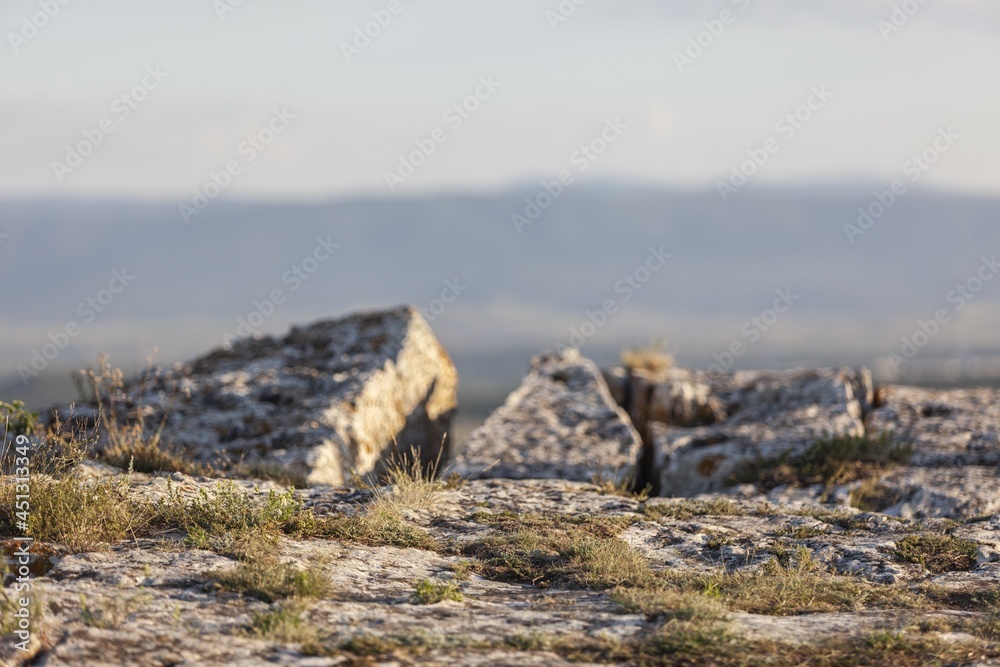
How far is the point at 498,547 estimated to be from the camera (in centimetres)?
562

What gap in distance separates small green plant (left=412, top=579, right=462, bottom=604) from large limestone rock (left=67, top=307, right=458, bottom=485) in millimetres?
3644

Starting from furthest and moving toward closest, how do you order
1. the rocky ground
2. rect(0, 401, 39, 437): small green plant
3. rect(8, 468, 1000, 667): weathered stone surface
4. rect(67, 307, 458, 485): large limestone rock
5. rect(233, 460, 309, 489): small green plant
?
1. rect(67, 307, 458, 485): large limestone rock
2. rect(233, 460, 309, 489): small green plant
3. rect(0, 401, 39, 437): small green plant
4. the rocky ground
5. rect(8, 468, 1000, 667): weathered stone surface

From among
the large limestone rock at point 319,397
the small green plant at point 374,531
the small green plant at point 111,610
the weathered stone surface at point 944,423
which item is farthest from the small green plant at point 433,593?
the weathered stone surface at point 944,423

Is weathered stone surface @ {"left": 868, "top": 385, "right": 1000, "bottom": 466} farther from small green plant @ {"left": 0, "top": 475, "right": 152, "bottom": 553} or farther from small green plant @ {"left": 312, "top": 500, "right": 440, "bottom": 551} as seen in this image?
small green plant @ {"left": 0, "top": 475, "right": 152, "bottom": 553}

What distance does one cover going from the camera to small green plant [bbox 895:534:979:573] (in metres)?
5.63

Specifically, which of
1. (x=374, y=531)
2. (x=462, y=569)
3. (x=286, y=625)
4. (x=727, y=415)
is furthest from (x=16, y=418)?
(x=727, y=415)

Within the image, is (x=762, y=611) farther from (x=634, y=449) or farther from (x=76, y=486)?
(x=634, y=449)

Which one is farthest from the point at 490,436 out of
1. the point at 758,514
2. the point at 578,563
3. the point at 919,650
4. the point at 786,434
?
the point at 919,650

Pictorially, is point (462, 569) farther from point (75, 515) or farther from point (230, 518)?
point (75, 515)

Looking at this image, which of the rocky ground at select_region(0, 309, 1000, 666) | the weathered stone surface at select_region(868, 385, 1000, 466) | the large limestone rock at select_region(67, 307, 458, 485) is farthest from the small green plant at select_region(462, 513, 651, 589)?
the weathered stone surface at select_region(868, 385, 1000, 466)

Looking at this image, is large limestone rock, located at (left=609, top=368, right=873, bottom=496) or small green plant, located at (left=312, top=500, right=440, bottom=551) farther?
large limestone rock, located at (left=609, top=368, right=873, bottom=496)

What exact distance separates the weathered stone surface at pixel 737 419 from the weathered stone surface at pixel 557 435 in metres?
0.46

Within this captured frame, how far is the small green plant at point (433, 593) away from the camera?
4.75m

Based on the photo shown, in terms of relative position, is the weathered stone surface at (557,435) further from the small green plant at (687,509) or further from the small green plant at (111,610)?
the small green plant at (111,610)
